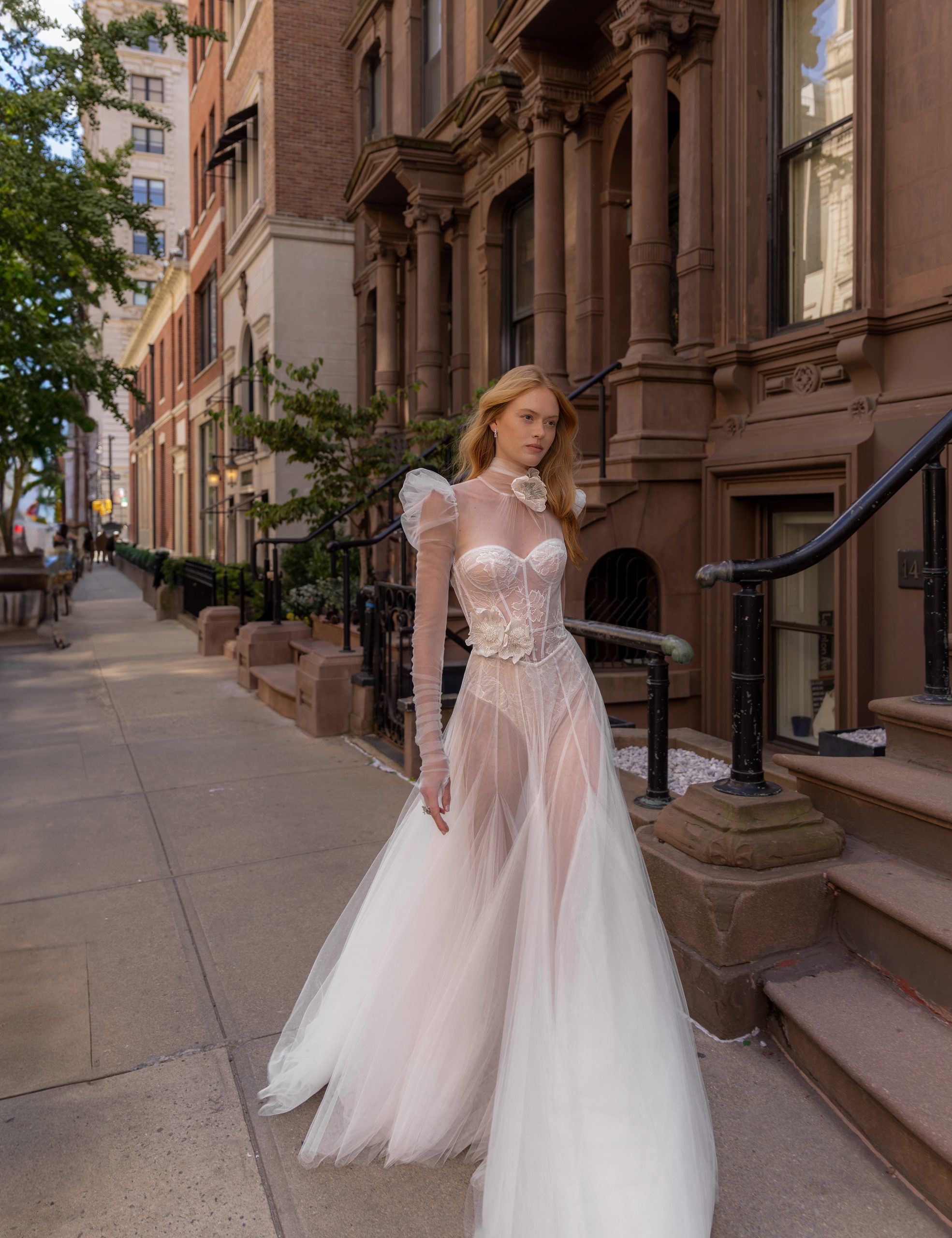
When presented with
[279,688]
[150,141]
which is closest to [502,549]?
[279,688]

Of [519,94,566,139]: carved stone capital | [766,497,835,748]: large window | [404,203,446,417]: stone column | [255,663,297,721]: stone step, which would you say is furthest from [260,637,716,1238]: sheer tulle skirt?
[404,203,446,417]: stone column

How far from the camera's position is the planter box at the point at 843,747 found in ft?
16.9

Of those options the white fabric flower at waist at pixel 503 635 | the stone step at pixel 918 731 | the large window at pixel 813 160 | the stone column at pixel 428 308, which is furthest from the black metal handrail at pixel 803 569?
the stone column at pixel 428 308

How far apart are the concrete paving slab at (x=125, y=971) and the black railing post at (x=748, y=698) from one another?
2.07 m

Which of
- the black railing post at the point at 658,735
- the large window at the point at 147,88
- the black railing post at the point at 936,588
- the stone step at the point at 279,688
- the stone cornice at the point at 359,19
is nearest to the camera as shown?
the black railing post at the point at 936,588

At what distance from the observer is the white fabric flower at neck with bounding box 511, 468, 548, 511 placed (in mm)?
2912

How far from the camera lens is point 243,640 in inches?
454

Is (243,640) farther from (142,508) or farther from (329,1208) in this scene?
(142,508)

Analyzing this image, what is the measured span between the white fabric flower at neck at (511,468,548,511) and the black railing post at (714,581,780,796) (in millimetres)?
960

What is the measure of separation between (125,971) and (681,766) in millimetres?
3868

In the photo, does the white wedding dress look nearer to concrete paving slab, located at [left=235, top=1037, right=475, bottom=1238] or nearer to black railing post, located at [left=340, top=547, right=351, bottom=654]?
concrete paving slab, located at [left=235, top=1037, right=475, bottom=1238]

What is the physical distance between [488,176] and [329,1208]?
41.0 ft

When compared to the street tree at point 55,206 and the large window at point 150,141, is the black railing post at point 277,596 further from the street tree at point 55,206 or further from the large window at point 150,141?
the large window at point 150,141

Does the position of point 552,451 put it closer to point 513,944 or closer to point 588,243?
point 513,944
